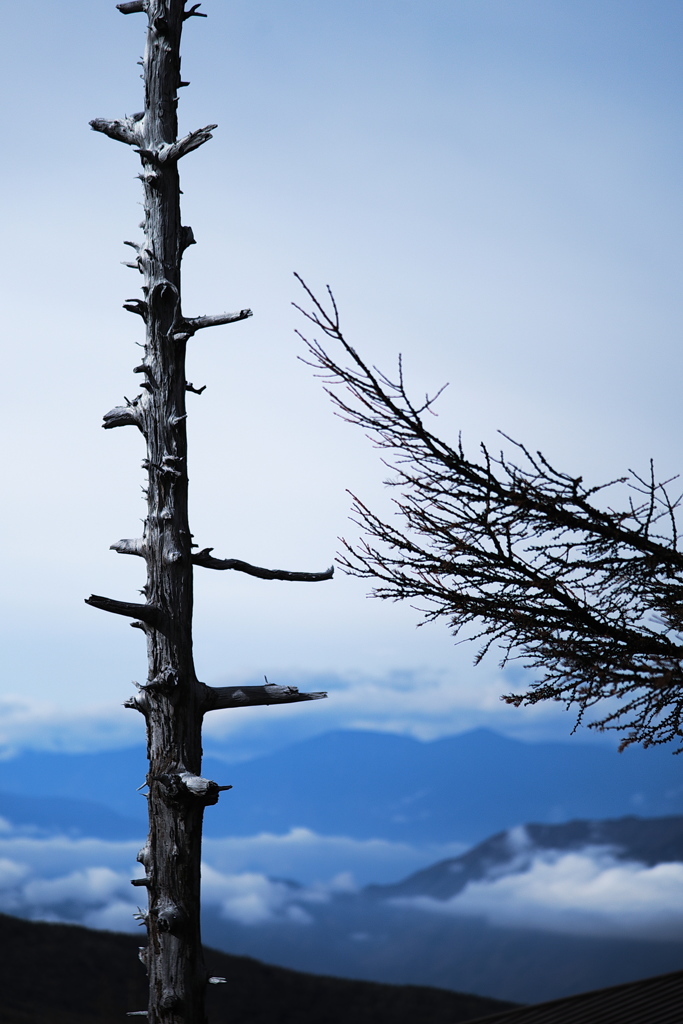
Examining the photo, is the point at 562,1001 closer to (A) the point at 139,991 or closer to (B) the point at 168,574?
(B) the point at 168,574

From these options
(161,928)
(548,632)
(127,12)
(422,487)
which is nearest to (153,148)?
(127,12)

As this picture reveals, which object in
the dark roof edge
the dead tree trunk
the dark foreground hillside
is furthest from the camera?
the dark foreground hillside

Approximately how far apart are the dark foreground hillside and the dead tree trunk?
15.1m

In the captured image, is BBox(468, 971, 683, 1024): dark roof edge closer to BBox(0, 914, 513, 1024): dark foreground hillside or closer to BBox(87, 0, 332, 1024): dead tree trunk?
BBox(87, 0, 332, 1024): dead tree trunk

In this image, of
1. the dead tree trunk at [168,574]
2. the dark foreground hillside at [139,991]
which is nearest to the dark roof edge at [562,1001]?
the dead tree trunk at [168,574]

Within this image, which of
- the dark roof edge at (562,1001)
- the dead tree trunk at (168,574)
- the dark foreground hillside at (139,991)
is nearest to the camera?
the dead tree trunk at (168,574)

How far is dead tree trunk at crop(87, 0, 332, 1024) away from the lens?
6.79 metres

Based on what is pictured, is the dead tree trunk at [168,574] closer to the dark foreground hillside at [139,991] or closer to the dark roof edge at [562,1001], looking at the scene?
the dark roof edge at [562,1001]

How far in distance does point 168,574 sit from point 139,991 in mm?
17569

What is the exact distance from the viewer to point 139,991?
68.9ft

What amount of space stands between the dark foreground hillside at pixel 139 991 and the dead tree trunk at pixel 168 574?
49.6 feet

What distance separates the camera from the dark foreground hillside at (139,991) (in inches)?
790

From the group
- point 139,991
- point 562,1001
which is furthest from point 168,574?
point 139,991

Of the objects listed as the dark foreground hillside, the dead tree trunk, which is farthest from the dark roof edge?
the dark foreground hillside
